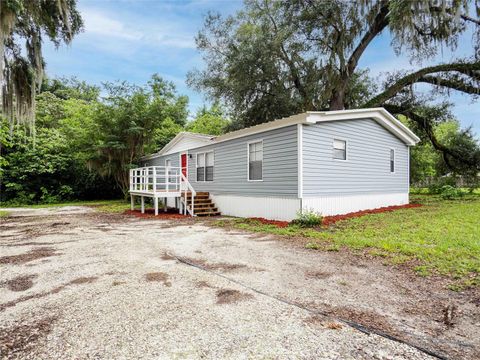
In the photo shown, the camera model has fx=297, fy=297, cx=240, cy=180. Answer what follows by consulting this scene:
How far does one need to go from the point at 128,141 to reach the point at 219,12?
9.18m

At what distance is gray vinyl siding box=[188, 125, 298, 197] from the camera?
891cm

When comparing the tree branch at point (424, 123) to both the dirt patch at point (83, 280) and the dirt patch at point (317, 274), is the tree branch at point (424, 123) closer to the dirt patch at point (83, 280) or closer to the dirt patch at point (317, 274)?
the dirt patch at point (317, 274)

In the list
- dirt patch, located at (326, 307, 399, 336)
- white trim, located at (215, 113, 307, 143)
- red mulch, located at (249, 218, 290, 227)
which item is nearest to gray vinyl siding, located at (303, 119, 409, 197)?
white trim, located at (215, 113, 307, 143)

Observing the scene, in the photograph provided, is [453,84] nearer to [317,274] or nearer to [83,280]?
[317,274]

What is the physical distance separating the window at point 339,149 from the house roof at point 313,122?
0.77 meters

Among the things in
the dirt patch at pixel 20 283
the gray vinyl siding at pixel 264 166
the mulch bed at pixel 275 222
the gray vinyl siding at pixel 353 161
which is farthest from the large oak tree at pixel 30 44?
the mulch bed at pixel 275 222

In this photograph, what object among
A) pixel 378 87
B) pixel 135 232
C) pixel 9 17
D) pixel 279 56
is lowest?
pixel 135 232

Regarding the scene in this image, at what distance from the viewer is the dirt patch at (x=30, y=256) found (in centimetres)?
498

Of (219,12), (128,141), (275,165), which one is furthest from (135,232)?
(219,12)

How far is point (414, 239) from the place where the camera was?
19.8 ft

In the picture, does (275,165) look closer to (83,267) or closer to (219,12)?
(83,267)

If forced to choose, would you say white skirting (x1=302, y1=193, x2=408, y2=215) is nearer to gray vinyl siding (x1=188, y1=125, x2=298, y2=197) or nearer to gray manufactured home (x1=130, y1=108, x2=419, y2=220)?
gray manufactured home (x1=130, y1=108, x2=419, y2=220)

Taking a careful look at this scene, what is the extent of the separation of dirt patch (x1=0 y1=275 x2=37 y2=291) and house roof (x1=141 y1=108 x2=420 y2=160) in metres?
7.02

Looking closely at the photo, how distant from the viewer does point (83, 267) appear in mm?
4586
